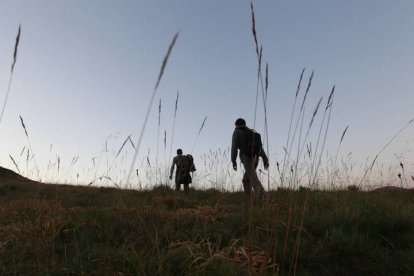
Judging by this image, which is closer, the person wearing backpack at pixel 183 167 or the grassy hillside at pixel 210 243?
the grassy hillside at pixel 210 243

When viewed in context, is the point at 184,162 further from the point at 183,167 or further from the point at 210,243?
the point at 210,243

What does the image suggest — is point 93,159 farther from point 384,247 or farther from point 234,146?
point 384,247

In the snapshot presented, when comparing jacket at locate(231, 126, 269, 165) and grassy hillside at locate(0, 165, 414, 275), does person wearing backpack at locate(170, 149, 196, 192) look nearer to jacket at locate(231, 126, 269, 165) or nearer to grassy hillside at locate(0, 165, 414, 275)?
jacket at locate(231, 126, 269, 165)

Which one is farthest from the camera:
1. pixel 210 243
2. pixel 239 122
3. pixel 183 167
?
pixel 183 167

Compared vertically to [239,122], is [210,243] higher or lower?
lower

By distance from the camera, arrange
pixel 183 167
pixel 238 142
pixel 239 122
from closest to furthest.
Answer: pixel 238 142 → pixel 239 122 → pixel 183 167

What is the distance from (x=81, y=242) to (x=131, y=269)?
96 cm

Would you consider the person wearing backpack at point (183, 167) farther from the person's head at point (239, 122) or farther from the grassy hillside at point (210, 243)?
the grassy hillside at point (210, 243)

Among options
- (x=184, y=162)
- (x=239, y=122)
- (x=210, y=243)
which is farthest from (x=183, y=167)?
(x=210, y=243)

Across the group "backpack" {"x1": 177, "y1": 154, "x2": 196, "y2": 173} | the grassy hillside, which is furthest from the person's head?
"backpack" {"x1": 177, "y1": 154, "x2": 196, "y2": 173}

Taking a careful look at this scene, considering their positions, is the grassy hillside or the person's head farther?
the person's head

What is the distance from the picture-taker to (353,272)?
2855 millimetres

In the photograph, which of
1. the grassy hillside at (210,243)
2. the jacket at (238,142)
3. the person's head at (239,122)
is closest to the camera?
the grassy hillside at (210,243)

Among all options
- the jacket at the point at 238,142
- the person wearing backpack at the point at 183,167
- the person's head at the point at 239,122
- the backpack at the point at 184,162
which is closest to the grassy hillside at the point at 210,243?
the jacket at the point at 238,142
